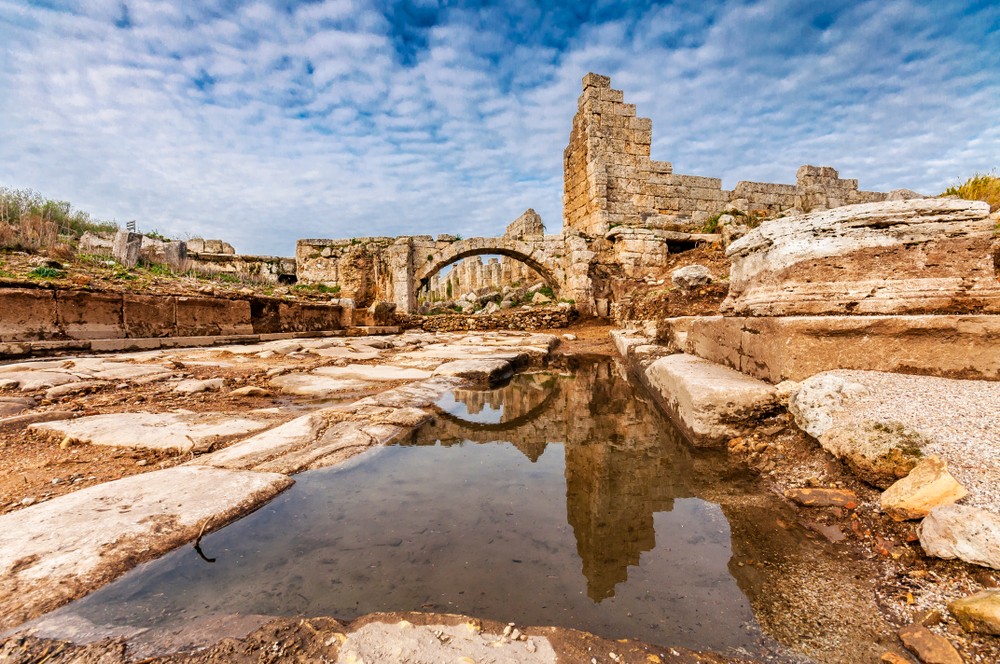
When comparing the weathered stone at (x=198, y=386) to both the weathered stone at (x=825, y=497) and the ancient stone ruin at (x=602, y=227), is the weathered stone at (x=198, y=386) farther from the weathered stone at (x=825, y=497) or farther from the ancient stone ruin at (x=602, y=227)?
the ancient stone ruin at (x=602, y=227)

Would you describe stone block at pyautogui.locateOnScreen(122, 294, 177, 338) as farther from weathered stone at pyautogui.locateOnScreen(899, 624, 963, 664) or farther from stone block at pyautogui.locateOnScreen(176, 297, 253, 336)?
weathered stone at pyautogui.locateOnScreen(899, 624, 963, 664)

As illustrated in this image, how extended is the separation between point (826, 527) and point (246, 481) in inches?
78.0

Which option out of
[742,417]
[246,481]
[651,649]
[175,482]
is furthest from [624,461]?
[175,482]

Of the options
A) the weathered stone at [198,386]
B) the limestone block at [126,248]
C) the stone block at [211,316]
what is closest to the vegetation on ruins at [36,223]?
the limestone block at [126,248]

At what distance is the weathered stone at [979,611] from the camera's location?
0.83m

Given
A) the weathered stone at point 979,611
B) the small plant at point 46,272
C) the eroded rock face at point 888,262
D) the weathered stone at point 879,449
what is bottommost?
the weathered stone at point 979,611

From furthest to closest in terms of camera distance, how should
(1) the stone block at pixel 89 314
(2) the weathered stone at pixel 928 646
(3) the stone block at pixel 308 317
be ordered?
(3) the stone block at pixel 308 317
(1) the stone block at pixel 89 314
(2) the weathered stone at pixel 928 646

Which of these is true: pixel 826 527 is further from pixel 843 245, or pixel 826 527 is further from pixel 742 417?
pixel 843 245

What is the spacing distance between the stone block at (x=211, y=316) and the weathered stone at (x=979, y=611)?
676 cm

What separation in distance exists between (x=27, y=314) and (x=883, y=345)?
6658 mm

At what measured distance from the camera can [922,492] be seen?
3.95 feet

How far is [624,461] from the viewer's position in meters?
2.05

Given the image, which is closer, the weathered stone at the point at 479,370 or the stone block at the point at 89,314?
the weathered stone at the point at 479,370

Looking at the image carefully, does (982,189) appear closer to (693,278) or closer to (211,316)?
(693,278)
